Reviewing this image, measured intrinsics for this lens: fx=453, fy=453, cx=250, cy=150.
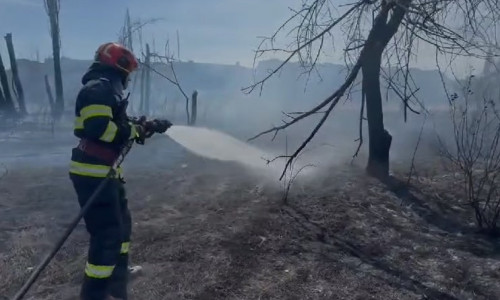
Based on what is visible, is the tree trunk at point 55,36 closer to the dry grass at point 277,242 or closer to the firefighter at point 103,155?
the dry grass at point 277,242

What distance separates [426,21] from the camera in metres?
5.26

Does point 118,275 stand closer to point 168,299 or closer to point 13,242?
point 168,299

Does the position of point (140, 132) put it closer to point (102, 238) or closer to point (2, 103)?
point (102, 238)

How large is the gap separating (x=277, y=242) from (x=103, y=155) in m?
2.19

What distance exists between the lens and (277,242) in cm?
499

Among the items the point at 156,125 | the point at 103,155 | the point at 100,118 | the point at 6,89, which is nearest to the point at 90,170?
the point at 103,155

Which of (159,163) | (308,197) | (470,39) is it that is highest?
(470,39)

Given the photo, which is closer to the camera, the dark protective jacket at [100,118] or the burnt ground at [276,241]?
the dark protective jacket at [100,118]

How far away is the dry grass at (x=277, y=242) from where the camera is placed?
13.1 ft

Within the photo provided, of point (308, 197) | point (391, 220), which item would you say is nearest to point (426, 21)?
point (391, 220)

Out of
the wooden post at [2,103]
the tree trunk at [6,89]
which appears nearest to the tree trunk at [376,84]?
the tree trunk at [6,89]

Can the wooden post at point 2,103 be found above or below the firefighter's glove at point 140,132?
below

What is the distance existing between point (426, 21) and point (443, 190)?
3.02 metres

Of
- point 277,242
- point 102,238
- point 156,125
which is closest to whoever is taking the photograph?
point 102,238
